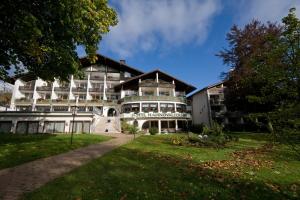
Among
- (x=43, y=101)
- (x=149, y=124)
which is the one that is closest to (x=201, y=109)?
(x=149, y=124)

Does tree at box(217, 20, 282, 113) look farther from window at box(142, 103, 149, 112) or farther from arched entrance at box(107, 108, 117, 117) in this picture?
arched entrance at box(107, 108, 117, 117)

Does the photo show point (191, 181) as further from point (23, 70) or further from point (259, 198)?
point (23, 70)

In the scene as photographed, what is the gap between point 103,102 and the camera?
47250 millimetres

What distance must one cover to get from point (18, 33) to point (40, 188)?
727 centimetres

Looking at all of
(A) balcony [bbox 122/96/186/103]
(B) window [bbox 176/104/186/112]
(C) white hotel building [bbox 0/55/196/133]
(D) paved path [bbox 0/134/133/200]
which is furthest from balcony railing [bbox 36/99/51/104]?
(D) paved path [bbox 0/134/133/200]

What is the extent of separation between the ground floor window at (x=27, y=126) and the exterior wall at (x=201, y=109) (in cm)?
3517

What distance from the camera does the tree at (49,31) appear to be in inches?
394

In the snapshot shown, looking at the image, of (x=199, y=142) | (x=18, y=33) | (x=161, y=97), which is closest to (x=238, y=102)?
(x=161, y=97)

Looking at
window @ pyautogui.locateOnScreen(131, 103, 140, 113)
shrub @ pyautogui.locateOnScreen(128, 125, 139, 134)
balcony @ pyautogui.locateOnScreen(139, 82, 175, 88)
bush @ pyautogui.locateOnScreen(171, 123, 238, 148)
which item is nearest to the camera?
bush @ pyautogui.locateOnScreen(171, 123, 238, 148)

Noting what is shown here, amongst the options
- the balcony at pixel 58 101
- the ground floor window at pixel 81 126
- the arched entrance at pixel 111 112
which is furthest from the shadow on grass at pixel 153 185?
the balcony at pixel 58 101

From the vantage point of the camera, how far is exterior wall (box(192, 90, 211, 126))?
156ft

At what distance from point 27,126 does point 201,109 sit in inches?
1485

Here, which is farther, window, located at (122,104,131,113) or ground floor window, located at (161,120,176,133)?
window, located at (122,104,131,113)

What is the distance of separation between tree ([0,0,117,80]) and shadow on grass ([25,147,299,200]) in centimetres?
684
